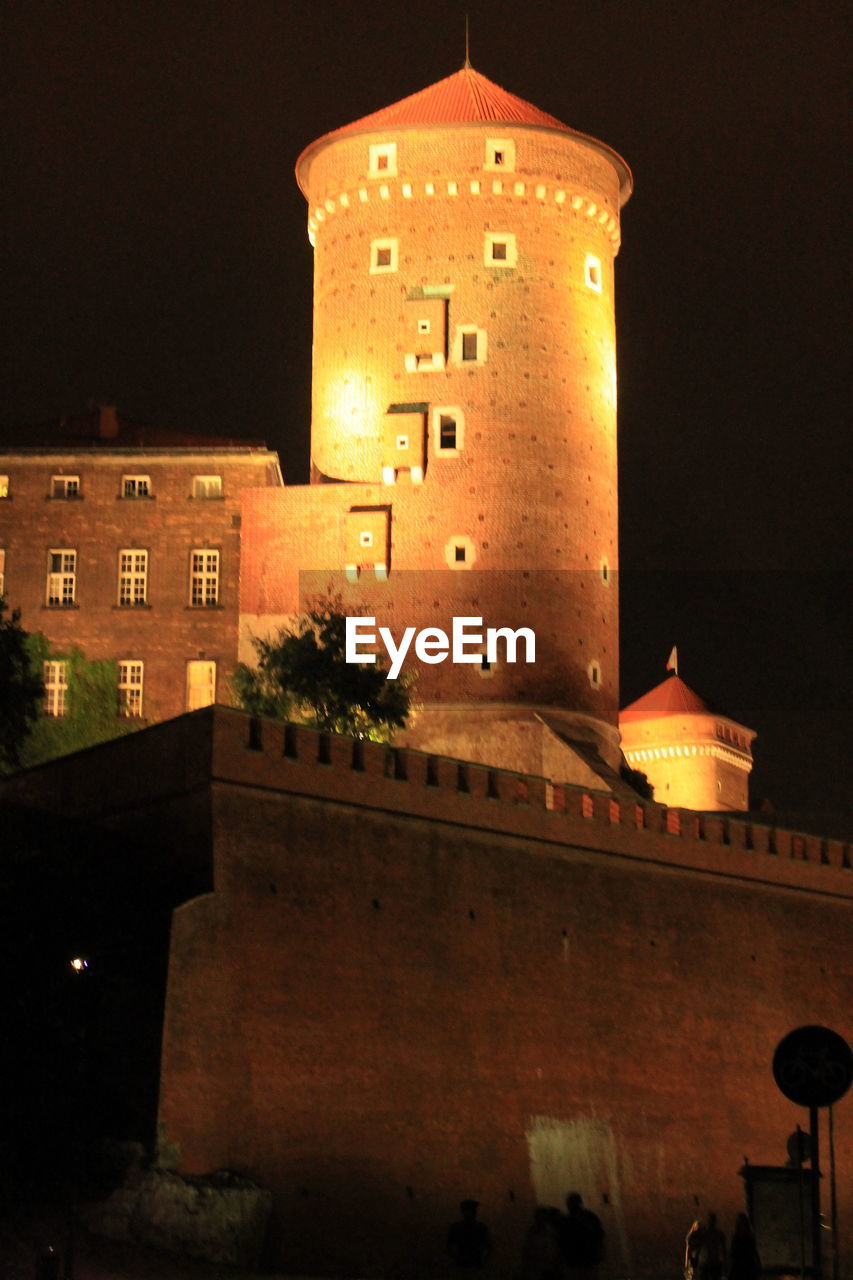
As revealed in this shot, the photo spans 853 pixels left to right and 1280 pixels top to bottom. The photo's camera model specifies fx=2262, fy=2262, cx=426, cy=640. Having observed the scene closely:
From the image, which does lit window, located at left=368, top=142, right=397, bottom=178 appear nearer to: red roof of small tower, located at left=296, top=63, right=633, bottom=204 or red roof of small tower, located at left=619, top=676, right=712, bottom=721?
red roof of small tower, located at left=296, top=63, right=633, bottom=204

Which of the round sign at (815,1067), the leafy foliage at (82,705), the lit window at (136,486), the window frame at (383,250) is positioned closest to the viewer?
the round sign at (815,1067)

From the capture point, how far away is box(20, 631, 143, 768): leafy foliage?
4972 centimetres

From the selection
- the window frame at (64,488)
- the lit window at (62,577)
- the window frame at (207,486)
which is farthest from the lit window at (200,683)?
the window frame at (64,488)

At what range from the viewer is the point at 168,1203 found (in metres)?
25.0

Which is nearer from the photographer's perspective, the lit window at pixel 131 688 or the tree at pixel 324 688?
the tree at pixel 324 688

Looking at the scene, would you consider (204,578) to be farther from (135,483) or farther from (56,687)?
(56,687)

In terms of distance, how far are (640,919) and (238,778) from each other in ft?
30.2

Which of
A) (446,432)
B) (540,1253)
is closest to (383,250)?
(446,432)

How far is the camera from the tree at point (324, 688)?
46812 mm

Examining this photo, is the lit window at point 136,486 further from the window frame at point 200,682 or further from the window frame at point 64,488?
the window frame at point 200,682

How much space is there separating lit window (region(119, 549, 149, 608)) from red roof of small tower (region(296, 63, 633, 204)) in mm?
11069

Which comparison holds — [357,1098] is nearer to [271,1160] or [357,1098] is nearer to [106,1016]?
[271,1160]

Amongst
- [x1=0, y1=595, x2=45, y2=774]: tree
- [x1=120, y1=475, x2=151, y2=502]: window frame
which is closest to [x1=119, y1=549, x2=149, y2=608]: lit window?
[x1=120, y1=475, x2=151, y2=502]: window frame

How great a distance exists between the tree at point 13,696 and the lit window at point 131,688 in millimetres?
8271
